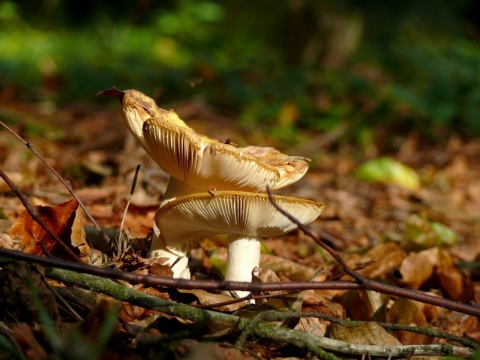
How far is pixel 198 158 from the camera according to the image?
6.44 feet

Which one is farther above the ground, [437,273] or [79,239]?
[437,273]

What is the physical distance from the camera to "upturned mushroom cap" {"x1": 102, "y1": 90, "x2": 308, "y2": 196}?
1921mm

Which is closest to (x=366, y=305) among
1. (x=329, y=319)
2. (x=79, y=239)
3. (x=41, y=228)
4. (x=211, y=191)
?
(x=329, y=319)

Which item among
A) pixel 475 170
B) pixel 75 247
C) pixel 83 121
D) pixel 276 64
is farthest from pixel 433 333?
pixel 276 64

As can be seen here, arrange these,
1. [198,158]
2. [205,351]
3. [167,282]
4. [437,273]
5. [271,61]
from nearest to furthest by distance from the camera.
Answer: [205,351], [167,282], [198,158], [437,273], [271,61]

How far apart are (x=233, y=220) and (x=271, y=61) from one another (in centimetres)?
868

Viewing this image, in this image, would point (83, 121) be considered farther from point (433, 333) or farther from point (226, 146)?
point (433, 333)

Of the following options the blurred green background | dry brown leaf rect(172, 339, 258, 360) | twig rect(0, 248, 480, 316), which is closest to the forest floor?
dry brown leaf rect(172, 339, 258, 360)

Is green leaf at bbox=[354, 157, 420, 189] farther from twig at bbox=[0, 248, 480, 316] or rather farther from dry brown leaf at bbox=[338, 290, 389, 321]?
twig at bbox=[0, 248, 480, 316]

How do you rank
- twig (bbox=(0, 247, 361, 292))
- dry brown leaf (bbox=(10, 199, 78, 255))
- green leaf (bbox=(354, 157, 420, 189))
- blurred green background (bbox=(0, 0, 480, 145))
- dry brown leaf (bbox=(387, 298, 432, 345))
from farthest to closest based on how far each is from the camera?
blurred green background (bbox=(0, 0, 480, 145)), green leaf (bbox=(354, 157, 420, 189)), dry brown leaf (bbox=(387, 298, 432, 345)), dry brown leaf (bbox=(10, 199, 78, 255)), twig (bbox=(0, 247, 361, 292))

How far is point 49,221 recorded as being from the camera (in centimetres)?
216

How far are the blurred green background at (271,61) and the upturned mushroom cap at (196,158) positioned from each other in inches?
170

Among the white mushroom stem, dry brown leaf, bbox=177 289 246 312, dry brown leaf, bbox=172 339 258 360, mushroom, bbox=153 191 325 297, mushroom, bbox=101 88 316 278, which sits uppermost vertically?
mushroom, bbox=101 88 316 278

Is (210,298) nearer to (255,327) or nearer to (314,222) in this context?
(255,327)
